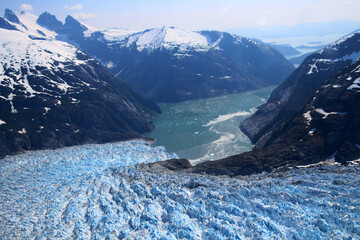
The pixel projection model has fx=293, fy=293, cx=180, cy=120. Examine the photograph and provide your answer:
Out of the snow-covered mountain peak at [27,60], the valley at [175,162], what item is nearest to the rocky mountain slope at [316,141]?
the valley at [175,162]

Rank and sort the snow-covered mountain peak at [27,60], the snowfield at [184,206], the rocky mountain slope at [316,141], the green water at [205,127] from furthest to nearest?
the snow-covered mountain peak at [27,60] < the green water at [205,127] < the rocky mountain slope at [316,141] < the snowfield at [184,206]

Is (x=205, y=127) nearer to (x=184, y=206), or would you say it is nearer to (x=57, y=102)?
(x=57, y=102)

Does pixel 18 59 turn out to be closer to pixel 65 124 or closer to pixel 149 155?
pixel 65 124

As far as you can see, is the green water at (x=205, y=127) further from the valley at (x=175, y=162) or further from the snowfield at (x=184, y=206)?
the snowfield at (x=184, y=206)

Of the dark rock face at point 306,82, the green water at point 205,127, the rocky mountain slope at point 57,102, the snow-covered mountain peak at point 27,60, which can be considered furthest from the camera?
the snow-covered mountain peak at point 27,60

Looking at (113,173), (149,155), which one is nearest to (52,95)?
(149,155)

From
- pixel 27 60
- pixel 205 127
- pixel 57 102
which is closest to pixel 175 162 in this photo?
pixel 205 127
